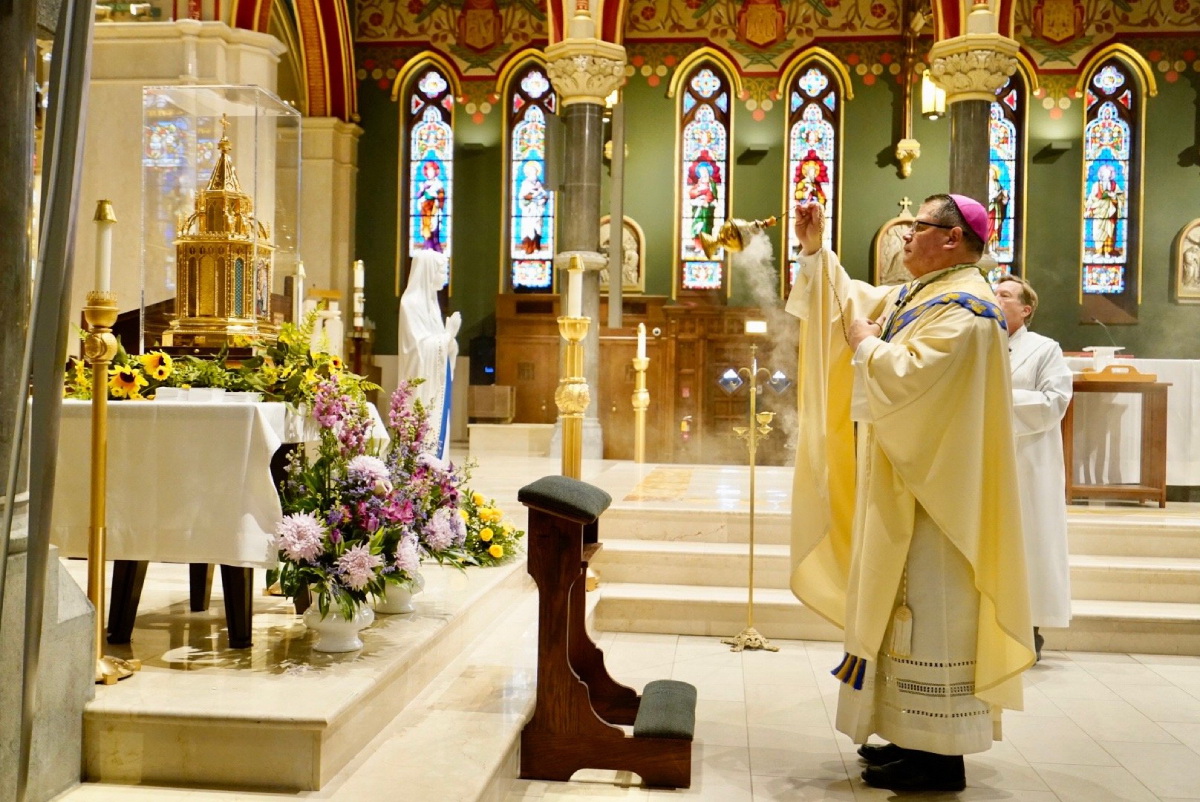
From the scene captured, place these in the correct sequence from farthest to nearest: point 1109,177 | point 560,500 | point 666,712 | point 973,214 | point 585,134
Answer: point 1109,177 → point 585,134 → point 666,712 → point 973,214 → point 560,500

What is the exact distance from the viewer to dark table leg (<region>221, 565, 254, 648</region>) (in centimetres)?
352

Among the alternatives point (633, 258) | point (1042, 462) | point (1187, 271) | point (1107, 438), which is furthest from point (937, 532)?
point (1187, 271)

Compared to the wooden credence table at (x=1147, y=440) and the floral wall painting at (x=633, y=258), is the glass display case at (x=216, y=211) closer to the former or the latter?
the wooden credence table at (x=1147, y=440)

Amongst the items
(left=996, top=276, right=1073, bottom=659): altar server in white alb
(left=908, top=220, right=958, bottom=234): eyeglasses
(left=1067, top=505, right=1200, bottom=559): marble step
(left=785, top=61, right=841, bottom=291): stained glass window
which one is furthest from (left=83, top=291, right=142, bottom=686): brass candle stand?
(left=785, top=61, right=841, bottom=291): stained glass window

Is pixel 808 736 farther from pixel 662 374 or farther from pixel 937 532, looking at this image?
pixel 662 374

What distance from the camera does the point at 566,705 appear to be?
137 inches

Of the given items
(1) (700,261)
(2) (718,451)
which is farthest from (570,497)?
(1) (700,261)

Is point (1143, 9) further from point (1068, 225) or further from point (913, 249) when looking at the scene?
point (913, 249)

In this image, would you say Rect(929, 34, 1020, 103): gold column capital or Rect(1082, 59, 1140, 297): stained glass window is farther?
Rect(1082, 59, 1140, 297): stained glass window

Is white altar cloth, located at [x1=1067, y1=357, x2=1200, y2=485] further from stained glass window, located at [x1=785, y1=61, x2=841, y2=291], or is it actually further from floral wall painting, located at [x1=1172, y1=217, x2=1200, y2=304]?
floral wall painting, located at [x1=1172, y1=217, x2=1200, y2=304]

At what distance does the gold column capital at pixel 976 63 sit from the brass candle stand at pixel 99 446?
31.8 ft

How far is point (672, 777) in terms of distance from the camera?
3484 mm

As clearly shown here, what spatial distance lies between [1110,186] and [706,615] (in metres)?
11.7

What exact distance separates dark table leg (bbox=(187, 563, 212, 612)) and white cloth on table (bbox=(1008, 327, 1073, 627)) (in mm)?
3395
